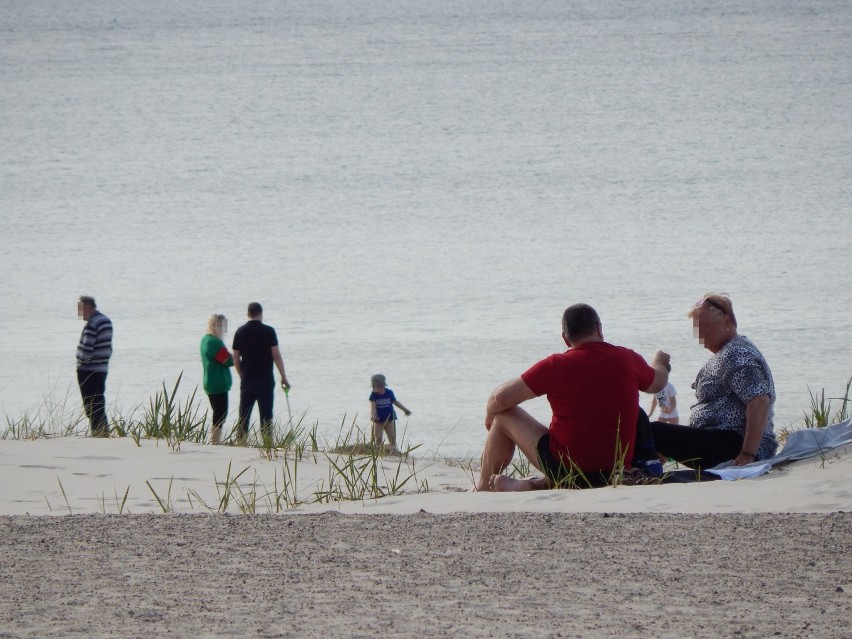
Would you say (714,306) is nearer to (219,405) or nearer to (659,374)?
(659,374)

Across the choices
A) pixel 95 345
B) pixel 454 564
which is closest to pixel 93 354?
pixel 95 345

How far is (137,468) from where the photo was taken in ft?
22.6

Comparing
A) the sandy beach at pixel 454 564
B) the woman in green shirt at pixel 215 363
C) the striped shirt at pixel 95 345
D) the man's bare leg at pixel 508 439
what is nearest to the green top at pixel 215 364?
the woman in green shirt at pixel 215 363

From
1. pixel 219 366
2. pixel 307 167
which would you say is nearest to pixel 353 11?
pixel 307 167

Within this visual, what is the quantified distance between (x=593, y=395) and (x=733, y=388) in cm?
91

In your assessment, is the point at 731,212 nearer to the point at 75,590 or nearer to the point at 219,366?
the point at 219,366

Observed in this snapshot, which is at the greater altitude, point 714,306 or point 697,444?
point 714,306

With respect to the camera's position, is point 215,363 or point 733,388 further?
point 215,363

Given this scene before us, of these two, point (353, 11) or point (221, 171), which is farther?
point (353, 11)

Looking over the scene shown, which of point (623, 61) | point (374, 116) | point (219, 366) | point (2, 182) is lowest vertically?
point (219, 366)

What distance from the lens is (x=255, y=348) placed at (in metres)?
10.3

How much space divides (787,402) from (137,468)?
11.9 meters

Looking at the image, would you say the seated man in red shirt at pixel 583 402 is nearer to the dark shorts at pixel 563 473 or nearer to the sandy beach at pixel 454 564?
the dark shorts at pixel 563 473

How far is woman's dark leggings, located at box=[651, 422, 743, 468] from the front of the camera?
597 centimetres
